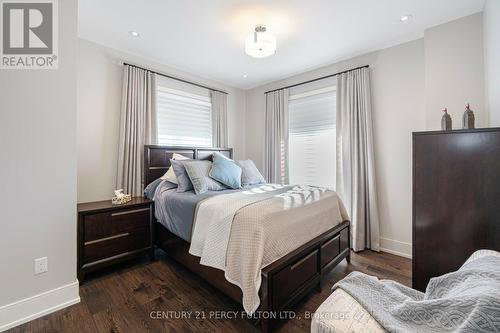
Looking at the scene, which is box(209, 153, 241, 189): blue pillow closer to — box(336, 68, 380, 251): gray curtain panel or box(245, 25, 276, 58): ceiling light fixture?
box(245, 25, 276, 58): ceiling light fixture

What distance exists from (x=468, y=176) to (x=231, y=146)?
354cm

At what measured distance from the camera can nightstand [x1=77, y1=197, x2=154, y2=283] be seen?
2.10m

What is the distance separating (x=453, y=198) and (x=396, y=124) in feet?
4.81

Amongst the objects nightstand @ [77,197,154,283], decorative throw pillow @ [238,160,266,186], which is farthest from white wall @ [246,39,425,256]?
nightstand @ [77,197,154,283]

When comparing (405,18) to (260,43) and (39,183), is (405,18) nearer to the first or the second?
(260,43)

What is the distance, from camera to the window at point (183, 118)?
3426 mm

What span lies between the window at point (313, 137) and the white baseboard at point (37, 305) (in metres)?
3.18

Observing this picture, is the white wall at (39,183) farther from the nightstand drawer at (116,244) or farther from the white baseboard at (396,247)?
the white baseboard at (396,247)

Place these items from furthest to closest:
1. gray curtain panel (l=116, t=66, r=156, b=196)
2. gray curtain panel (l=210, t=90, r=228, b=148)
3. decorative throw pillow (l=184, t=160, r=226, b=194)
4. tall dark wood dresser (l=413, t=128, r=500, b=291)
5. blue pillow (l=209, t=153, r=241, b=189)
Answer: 1. gray curtain panel (l=210, t=90, r=228, b=148)
2. gray curtain panel (l=116, t=66, r=156, b=196)
3. blue pillow (l=209, t=153, r=241, b=189)
4. decorative throw pillow (l=184, t=160, r=226, b=194)
5. tall dark wood dresser (l=413, t=128, r=500, b=291)

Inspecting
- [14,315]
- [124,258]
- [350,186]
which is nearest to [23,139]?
[14,315]

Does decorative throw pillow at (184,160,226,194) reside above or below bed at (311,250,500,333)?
above

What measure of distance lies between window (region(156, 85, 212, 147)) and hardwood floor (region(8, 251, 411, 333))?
1.93m
